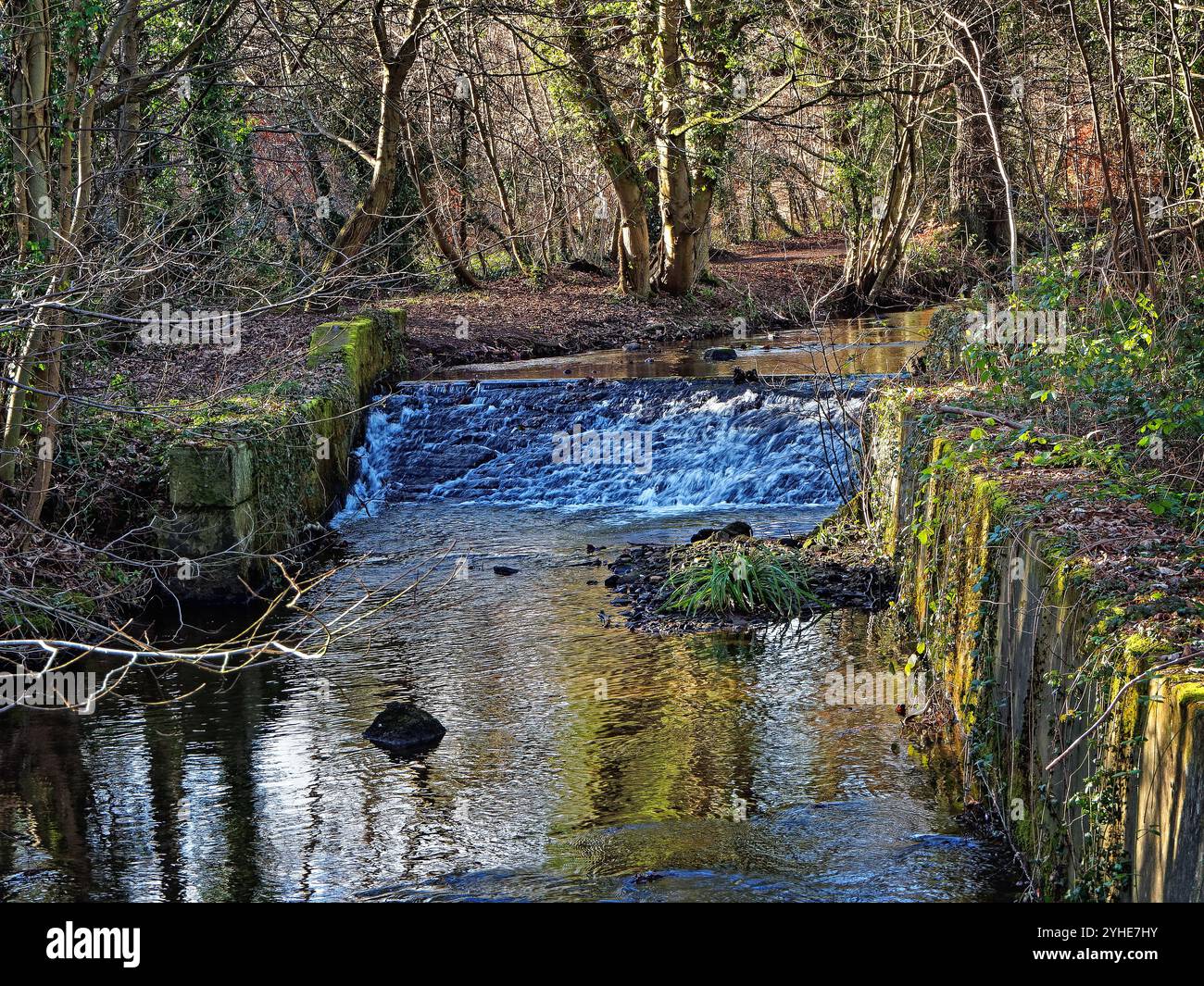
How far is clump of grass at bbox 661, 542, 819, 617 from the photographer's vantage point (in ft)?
32.7

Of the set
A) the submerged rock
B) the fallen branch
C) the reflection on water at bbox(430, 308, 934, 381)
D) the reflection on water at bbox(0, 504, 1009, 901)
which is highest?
the reflection on water at bbox(430, 308, 934, 381)

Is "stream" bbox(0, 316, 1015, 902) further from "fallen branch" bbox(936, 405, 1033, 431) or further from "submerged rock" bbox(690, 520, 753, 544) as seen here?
"fallen branch" bbox(936, 405, 1033, 431)

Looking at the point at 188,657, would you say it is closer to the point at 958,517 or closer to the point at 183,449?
the point at 958,517

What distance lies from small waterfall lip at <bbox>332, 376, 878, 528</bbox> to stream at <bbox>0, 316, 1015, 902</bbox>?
1780 millimetres

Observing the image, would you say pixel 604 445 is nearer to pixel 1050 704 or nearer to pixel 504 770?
pixel 504 770

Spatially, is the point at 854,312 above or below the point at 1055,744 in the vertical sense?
above

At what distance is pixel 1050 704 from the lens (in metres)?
4.93

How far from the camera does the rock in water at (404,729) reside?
743 centimetres

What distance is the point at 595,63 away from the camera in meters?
21.3

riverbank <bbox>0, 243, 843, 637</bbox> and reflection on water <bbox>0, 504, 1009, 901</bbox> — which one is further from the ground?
riverbank <bbox>0, 243, 843, 637</bbox>

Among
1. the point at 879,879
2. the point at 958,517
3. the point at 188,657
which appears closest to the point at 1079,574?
the point at 879,879

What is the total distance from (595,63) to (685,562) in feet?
43.1

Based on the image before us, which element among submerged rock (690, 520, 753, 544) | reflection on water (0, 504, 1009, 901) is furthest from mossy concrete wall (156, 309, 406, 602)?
submerged rock (690, 520, 753, 544)
